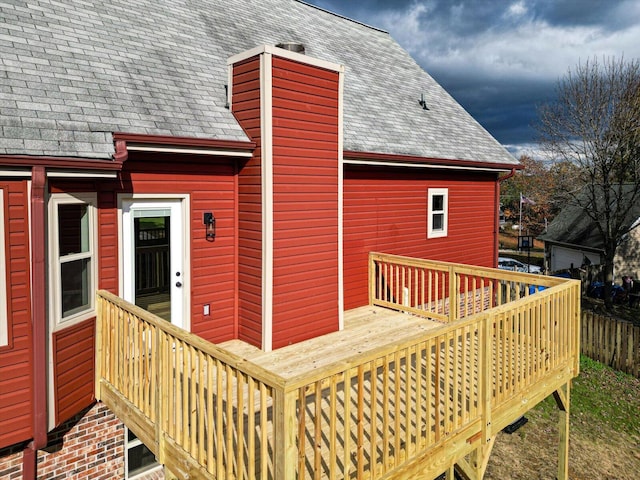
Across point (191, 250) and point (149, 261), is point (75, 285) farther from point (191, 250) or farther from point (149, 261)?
point (149, 261)

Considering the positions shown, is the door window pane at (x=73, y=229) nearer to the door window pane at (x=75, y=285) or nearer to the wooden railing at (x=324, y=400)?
the door window pane at (x=75, y=285)

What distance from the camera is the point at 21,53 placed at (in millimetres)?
5535

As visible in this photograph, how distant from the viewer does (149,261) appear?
8336 mm

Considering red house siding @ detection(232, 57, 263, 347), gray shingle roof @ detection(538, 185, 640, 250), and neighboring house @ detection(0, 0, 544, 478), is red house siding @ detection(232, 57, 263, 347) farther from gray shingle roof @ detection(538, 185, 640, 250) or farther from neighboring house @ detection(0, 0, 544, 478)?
gray shingle roof @ detection(538, 185, 640, 250)

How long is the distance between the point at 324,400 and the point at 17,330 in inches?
124

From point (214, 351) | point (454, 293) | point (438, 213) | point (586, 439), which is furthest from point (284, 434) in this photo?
point (438, 213)

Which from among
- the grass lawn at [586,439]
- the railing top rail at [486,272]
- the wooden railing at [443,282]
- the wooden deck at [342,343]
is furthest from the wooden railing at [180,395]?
the grass lawn at [586,439]

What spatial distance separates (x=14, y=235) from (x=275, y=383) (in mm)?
3129

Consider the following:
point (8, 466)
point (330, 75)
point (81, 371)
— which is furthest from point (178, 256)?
point (330, 75)

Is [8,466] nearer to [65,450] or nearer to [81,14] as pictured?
[65,450]

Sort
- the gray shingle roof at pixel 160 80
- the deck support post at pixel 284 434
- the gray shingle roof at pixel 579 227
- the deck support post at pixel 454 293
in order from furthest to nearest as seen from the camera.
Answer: the gray shingle roof at pixel 579 227, the deck support post at pixel 454 293, the gray shingle roof at pixel 160 80, the deck support post at pixel 284 434

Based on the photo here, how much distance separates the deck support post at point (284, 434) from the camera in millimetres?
2904

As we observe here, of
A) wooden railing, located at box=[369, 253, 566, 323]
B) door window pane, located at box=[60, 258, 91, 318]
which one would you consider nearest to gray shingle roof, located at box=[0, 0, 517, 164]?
door window pane, located at box=[60, 258, 91, 318]

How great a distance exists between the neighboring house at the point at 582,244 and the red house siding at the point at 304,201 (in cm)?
1935
